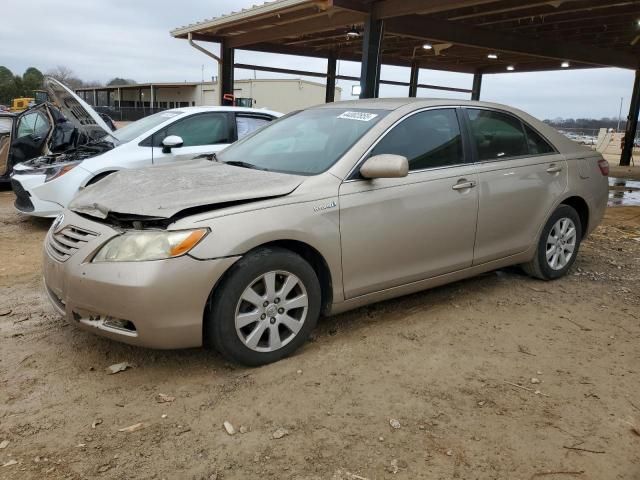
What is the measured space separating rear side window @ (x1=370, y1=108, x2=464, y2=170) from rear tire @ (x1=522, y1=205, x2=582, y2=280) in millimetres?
1264

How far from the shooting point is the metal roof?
10.1 metres

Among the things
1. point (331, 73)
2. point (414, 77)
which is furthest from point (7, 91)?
point (414, 77)

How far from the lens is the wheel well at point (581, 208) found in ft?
16.2

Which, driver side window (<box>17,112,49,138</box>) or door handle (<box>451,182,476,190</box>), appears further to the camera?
driver side window (<box>17,112,49,138</box>)

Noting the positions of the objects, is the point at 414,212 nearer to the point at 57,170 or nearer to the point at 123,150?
the point at 123,150

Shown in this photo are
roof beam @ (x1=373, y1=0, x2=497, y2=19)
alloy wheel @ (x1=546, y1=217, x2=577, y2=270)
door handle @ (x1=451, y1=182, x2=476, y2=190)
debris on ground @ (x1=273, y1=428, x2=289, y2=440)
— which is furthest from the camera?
roof beam @ (x1=373, y1=0, x2=497, y2=19)

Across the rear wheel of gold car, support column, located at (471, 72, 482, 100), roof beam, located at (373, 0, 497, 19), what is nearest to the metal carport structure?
roof beam, located at (373, 0, 497, 19)

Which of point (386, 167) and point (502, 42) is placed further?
point (502, 42)

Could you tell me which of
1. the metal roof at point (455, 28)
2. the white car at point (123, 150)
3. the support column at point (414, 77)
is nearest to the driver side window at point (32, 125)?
the white car at point (123, 150)

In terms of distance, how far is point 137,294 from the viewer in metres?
2.79

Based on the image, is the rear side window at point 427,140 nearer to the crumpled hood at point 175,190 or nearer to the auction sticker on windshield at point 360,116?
the auction sticker on windshield at point 360,116

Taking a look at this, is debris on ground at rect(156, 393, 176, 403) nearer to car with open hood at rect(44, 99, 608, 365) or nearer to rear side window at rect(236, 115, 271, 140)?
car with open hood at rect(44, 99, 608, 365)

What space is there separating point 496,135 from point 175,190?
263cm

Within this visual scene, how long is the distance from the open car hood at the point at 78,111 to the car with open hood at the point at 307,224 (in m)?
3.25
